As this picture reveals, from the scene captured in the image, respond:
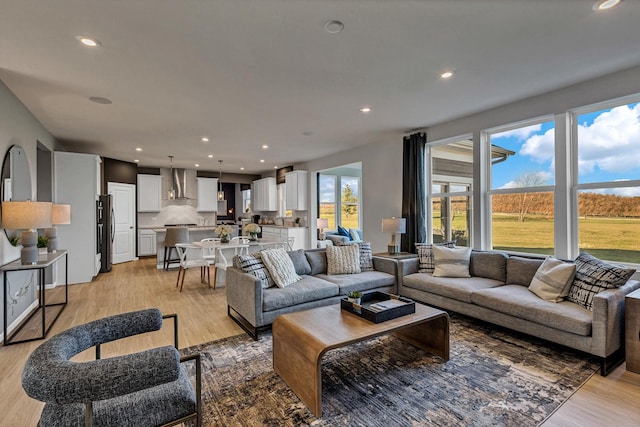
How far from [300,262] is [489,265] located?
7.93ft

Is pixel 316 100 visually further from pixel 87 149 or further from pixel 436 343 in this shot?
pixel 87 149

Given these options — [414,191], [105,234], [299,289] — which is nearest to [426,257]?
[414,191]

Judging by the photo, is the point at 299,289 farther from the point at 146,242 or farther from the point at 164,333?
the point at 146,242

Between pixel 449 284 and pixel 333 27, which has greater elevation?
pixel 333 27

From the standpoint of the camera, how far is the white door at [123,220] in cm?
768

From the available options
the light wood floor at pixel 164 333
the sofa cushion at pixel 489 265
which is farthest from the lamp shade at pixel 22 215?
the sofa cushion at pixel 489 265

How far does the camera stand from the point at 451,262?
396cm

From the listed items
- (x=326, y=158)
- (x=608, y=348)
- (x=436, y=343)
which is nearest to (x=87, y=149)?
(x=326, y=158)

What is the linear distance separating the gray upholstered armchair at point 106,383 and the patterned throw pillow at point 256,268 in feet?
5.94

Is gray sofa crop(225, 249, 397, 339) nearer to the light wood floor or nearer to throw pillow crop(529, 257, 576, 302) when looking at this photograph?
the light wood floor

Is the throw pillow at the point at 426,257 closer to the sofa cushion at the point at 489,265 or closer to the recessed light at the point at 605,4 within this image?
the sofa cushion at the point at 489,265

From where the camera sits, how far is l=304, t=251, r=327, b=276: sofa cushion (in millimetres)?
4164

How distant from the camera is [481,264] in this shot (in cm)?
390

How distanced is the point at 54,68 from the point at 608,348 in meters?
5.39
